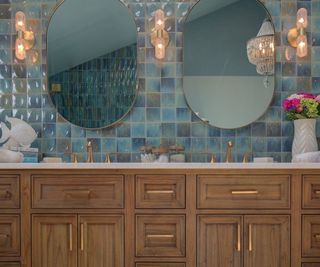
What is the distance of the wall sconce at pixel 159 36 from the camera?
3.01 m

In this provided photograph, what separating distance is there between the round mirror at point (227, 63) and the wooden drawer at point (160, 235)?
89 cm

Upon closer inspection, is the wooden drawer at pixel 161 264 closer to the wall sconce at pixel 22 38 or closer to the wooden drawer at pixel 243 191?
the wooden drawer at pixel 243 191

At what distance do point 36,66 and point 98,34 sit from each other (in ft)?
1.58

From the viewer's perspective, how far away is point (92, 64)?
3057 millimetres

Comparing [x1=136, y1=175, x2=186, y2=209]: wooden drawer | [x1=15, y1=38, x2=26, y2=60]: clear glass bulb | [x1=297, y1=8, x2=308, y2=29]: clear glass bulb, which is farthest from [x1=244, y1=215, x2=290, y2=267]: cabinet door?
[x1=15, y1=38, x2=26, y2=60]: clear glass bulb

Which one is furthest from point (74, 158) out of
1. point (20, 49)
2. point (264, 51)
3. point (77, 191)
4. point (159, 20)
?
point (264, 51)

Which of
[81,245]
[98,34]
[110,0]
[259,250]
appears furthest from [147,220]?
[110,0]

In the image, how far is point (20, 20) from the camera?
9.96ft

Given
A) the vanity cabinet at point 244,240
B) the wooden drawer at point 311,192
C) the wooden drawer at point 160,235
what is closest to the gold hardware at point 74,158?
the wooden drawer at point 160,235

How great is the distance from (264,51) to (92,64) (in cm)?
117

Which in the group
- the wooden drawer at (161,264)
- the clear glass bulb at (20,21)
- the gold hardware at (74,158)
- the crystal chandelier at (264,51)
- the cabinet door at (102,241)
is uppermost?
the clear glass bulb at (20,21)

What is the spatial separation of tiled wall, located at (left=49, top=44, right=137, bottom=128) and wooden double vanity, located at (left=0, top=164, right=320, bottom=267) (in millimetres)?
710

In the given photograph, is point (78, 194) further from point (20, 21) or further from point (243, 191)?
point (20, 21)

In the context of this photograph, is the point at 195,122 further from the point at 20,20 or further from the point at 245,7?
the point at 20,20
